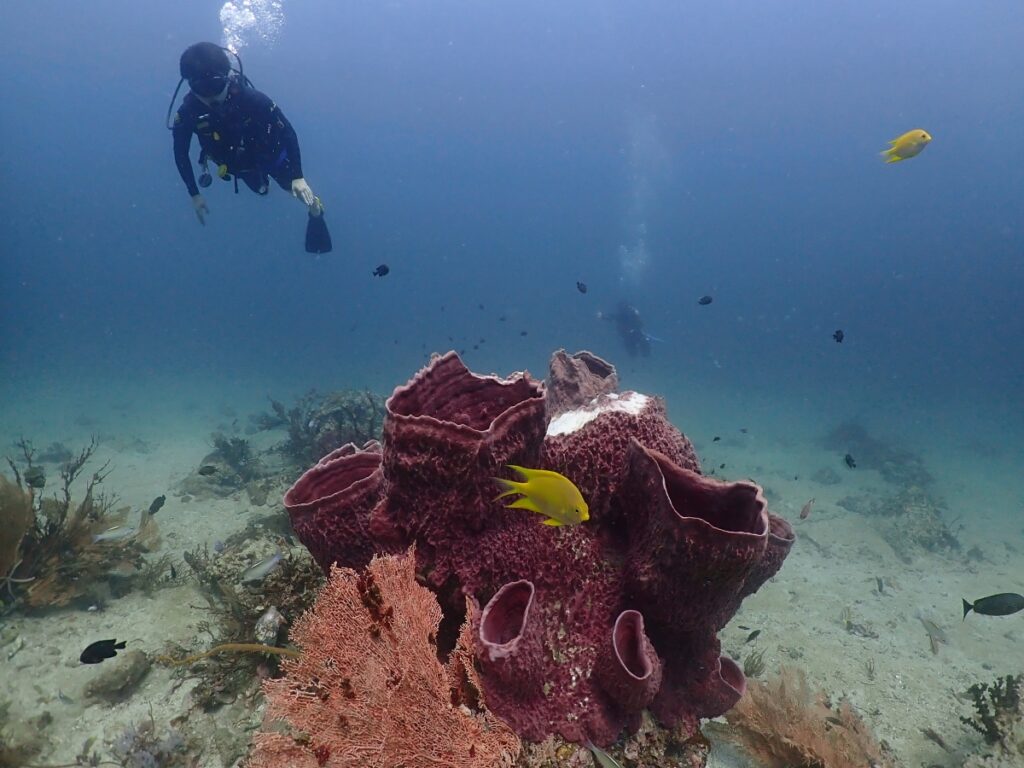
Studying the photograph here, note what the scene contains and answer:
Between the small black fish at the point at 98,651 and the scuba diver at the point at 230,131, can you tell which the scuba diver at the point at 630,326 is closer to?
the scuba diver at the point at 230,131

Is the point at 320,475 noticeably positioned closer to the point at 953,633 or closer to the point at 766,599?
the point at 766,599

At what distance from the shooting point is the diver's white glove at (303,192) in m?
10.1

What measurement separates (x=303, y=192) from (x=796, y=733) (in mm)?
10832

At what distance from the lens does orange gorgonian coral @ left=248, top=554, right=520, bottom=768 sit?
2.13m

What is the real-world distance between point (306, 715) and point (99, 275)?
8722 inches

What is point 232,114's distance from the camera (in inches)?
401

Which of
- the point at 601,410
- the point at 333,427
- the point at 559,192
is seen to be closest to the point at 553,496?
the point at 601,410

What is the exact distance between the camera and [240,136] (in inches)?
414

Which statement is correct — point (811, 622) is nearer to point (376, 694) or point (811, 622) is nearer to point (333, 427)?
point (376, 694)

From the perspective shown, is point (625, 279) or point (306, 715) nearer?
point (306, 715)

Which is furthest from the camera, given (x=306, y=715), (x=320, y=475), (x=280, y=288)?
(x=280, y=288)

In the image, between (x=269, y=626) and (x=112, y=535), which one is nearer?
(x=269, y=626)

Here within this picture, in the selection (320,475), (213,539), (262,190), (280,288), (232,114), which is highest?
(280,288)

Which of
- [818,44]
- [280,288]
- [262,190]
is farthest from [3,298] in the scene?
[818,44]
